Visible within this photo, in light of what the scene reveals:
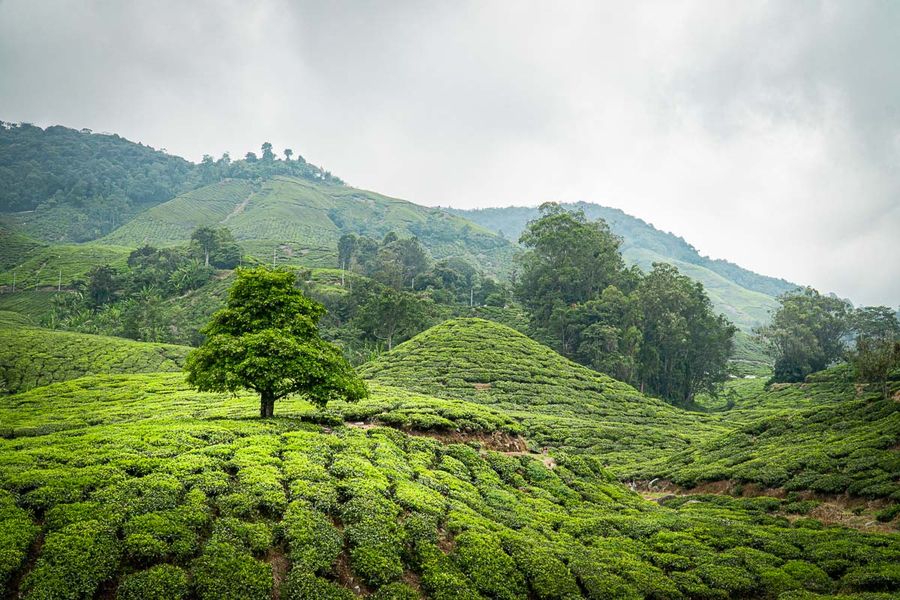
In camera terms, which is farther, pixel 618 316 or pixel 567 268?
pixel 567 268

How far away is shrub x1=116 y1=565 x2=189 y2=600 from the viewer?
32.5ft

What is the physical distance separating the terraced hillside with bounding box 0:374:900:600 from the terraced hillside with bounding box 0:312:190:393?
133 feet

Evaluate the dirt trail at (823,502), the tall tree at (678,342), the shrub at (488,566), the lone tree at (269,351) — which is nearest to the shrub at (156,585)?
the shrub at (488,566)

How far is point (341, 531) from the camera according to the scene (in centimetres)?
1352

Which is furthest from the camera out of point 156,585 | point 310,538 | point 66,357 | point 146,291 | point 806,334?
point 146,291

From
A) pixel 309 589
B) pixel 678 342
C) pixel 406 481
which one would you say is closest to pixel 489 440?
pixel 406 481

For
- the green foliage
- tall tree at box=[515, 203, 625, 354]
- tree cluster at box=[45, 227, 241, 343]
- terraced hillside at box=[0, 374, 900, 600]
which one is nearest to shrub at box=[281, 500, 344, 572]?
terraced hillside at box=[0, 374, 900, 600]

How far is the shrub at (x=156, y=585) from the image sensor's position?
390 inches

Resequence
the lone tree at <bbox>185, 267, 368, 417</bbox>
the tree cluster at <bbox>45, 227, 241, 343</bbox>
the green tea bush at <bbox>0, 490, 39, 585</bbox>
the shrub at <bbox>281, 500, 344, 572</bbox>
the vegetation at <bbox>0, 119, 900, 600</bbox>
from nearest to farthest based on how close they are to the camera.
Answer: the green tea bush at <bbox>0, 490, 39, 585</bbox> → the vegetation at <bbox>0, 119, 900, 600</bbox> → the shrub at <bbox>281, 500, 344, 572</bbox> → the lone tree at <bbox>185, 267, 368, 417</bbox> → the tree cluster at <bbox>45, 227, 241, 343</bbox>

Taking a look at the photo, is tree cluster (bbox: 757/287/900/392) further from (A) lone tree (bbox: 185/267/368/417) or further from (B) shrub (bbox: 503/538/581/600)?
(A) lone tree (bbox: 185/267/368/417)

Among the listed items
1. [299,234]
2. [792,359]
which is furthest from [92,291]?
[792,359]

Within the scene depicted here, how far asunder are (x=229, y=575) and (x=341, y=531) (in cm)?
323

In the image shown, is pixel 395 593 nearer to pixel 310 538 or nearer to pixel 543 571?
pixel 310 538

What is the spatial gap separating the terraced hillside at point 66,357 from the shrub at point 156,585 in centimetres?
5342
